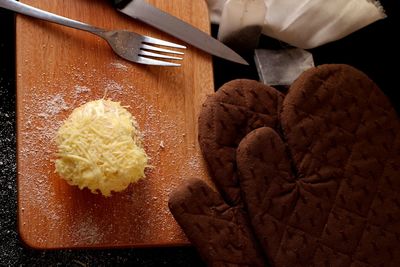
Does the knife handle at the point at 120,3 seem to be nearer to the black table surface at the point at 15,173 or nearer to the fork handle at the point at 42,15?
the fork handle at the point at 42,15

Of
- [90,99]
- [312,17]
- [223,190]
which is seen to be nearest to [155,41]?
[90,99]

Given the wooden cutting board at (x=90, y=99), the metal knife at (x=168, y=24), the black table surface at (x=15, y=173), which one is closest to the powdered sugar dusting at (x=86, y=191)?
the wooden cutting board at (x=90, y=99)

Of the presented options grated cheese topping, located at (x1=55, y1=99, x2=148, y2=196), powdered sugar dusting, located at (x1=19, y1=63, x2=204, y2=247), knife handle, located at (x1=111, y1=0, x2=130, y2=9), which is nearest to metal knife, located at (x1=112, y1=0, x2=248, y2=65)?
knife handle, located at (x1=111, y1=0, x2=130, y2=9)

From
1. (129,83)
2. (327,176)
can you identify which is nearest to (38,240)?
(129,83)

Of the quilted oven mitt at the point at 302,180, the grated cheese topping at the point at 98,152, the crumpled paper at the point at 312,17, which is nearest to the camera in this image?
the grated cheese topping at the point at 98,152

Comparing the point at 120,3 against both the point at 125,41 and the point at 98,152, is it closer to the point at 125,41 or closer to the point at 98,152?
the point at 125,41
